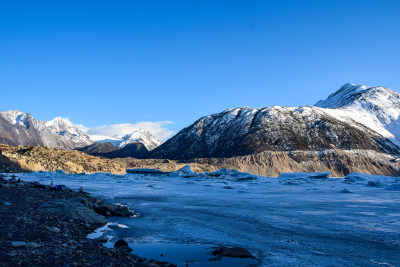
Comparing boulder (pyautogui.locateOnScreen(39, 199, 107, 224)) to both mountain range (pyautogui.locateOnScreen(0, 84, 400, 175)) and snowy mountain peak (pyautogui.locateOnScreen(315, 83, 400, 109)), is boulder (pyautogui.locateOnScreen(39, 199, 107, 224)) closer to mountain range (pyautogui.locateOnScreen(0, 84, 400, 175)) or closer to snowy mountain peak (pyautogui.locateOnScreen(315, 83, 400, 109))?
mountain range (pyautogui.locateOnScreen(0, 84, 400, 175))

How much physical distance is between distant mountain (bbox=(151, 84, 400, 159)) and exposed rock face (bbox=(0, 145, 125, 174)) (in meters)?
65.8

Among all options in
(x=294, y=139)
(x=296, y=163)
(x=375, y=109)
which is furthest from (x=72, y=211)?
(x=375, y=109)

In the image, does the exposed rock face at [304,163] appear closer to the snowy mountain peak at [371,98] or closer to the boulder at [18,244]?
the snowy mountain peak at [371,98]

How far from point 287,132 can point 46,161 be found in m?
99.2

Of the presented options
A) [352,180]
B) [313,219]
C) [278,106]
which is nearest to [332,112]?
[278,106]

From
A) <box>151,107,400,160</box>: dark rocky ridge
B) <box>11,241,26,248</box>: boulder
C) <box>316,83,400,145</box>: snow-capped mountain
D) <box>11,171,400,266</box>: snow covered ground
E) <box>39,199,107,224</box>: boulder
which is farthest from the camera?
<box>316,83,400,145</box>: snow-capped mountain

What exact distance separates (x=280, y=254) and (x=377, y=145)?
138 meters

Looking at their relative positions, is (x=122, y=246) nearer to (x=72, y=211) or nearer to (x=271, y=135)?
(x=72, y=211)

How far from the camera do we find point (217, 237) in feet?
26.1

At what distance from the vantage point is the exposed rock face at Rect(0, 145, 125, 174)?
43469 millimetres

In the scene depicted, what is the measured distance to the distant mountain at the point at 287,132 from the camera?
117831mm

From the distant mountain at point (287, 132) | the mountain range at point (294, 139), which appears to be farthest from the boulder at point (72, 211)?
the distant mountain at point (287, 132)

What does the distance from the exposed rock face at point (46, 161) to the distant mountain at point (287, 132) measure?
216 feet

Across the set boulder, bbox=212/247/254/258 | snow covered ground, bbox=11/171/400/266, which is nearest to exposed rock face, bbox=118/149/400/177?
snow covered ground, bbox=11/171/400/266
